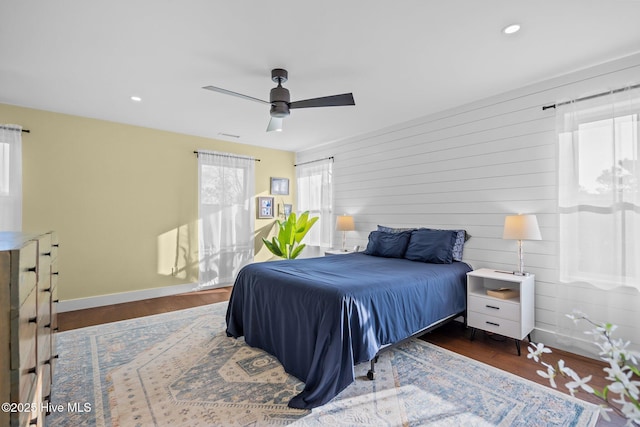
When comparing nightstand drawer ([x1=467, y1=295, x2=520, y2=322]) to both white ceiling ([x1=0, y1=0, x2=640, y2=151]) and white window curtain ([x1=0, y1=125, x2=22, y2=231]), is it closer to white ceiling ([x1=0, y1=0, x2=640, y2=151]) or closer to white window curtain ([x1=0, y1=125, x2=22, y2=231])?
white ceiling ([x1=0, y1=0, x2=640, y2=151])

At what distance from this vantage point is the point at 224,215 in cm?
562

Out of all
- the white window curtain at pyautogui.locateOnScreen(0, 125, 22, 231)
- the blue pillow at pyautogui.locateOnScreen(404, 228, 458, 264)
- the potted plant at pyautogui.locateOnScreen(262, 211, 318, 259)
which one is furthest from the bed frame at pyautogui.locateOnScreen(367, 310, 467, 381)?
the white window curtain at pyautogui.locateOnScreen(0, 125, 22, 231)

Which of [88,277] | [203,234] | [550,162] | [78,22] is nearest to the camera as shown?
[78,22]

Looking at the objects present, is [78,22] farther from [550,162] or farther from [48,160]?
[550,162]

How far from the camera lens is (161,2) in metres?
2.07

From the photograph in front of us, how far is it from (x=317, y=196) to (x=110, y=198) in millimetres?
3320

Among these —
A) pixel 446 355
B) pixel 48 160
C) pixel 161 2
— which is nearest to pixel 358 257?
pixel 446 355

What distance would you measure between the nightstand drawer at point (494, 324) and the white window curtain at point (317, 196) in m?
2.94

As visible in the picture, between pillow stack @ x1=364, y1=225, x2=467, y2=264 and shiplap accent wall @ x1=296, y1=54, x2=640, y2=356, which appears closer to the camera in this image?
shiplap accent wall @ x1=296, y1=54, x2=640, y2=356

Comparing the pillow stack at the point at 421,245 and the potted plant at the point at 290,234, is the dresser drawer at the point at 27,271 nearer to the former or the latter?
the pillow stack at the point at 421,245

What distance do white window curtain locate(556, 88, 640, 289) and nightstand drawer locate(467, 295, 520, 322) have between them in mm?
562

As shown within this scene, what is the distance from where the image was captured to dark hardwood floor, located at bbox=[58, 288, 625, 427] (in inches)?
Answer: 103

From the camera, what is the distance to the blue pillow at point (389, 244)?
4.04 m

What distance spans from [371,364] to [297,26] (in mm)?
Answer: 2643
